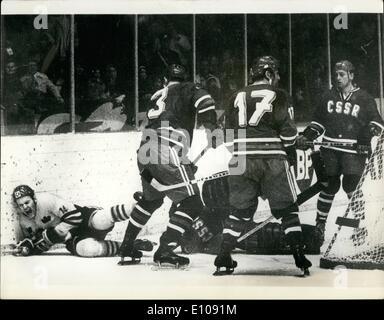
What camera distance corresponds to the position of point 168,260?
2.39 m

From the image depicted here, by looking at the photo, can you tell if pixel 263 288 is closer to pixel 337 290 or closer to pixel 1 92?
pixel 337 290

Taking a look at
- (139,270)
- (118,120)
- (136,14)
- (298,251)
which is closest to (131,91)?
(118,120)

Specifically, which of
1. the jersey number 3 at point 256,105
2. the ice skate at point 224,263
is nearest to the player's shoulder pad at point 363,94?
the jersey number 3 at point 256,105

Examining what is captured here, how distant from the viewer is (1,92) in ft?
8.02

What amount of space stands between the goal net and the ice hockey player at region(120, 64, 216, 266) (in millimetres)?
714

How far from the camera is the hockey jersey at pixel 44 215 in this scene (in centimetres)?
244

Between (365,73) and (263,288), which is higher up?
(365,73)

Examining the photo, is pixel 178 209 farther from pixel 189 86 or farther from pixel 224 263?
pixel 189 86

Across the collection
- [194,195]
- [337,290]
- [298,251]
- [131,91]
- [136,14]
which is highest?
[136,14]

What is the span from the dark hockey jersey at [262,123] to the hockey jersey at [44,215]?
3.01 feet

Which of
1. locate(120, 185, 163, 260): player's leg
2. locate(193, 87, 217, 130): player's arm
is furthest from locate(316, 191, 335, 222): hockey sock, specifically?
locate(120, 185, 163, 260): player's leg

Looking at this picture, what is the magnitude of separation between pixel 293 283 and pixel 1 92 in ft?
5.74

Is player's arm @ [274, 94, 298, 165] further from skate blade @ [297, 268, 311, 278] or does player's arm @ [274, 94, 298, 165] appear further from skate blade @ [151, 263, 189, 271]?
skate blade @ [151, 263, 189, 271]

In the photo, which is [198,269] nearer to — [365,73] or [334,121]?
[334,121]
